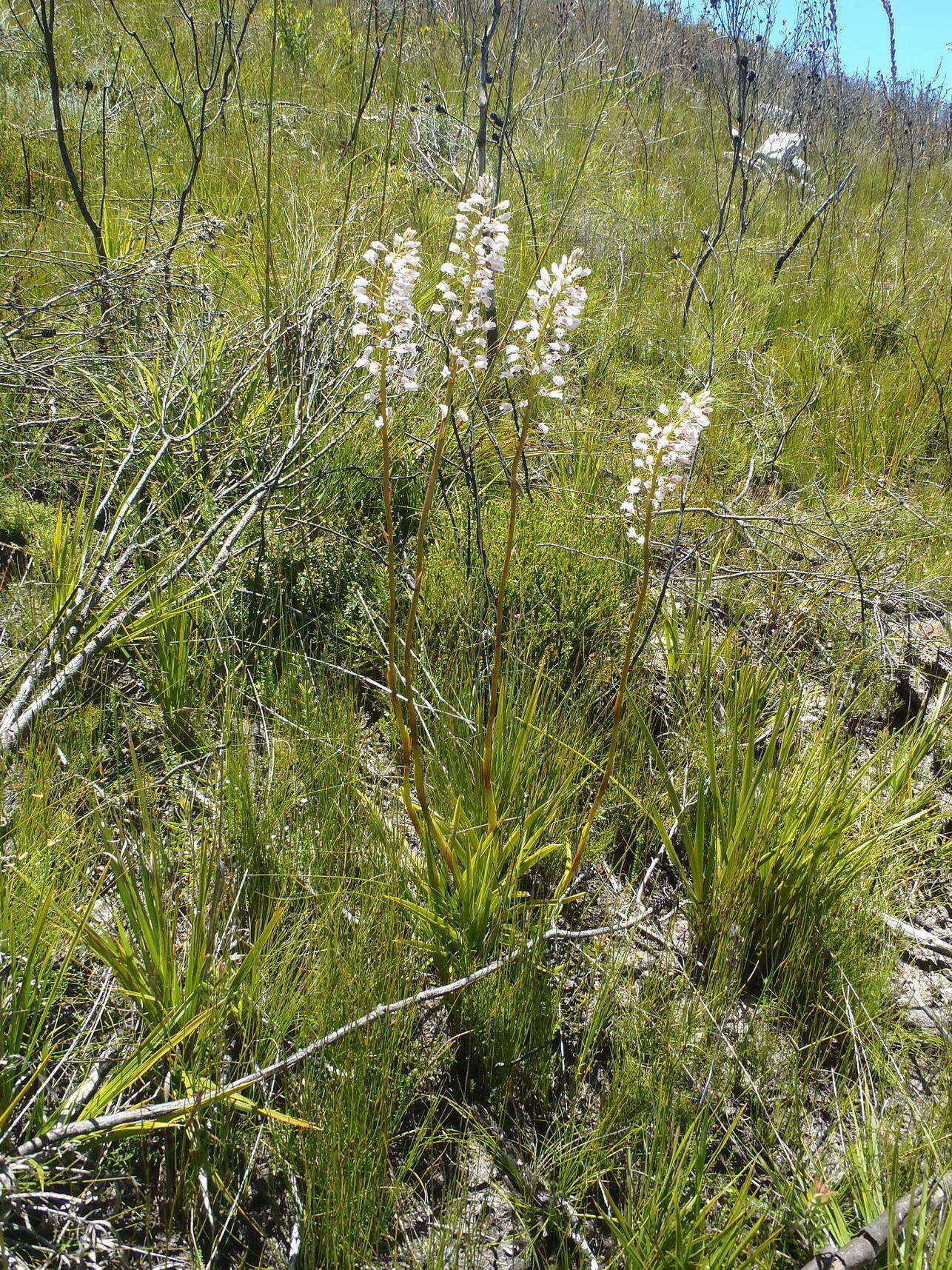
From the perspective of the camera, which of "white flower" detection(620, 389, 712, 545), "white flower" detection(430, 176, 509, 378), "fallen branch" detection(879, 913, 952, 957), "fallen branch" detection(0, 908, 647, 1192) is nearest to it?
"fallen branch" detection(0, 908, 647, 1192)

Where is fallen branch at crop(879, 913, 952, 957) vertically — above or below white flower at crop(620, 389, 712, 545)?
below

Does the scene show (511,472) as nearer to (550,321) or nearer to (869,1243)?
(550,321)

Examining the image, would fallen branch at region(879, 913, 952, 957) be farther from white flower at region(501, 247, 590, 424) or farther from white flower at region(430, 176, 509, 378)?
white flower at region(430, 176, 509, 378)

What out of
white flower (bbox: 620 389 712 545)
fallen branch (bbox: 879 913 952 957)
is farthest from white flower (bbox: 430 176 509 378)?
fallen branch (bbox: 879 913 952 957)

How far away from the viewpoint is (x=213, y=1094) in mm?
1276

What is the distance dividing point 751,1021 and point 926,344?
406 centimetres

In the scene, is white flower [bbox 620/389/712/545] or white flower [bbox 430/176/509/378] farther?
white flower [bbox 620/389/712/545]

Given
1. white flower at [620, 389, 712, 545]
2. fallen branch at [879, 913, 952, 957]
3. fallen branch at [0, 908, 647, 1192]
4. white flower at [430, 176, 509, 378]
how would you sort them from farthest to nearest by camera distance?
1. fallen branch at [879, 913, 952, 957]
2. white flower at [620, 389, 712, 545]
3. white flower at [430, 176, 509, 378]
4. fallen branch at [0, 908, 647, 1192]

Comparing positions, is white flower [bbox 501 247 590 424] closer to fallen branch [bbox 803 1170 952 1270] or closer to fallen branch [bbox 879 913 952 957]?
fallen branch [bbox 803 1170 952 1270]

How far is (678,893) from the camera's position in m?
1.94

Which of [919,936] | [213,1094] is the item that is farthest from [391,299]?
[919,936]

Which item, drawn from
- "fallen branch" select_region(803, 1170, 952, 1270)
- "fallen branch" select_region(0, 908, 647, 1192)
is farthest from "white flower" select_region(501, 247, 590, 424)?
"fallen branch" select_region(803, 1170, 952, 1270)

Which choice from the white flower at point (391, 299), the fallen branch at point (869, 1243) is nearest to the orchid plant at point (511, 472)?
the white flower at point (391, 299)

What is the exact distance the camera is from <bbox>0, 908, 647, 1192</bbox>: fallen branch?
1.19m
